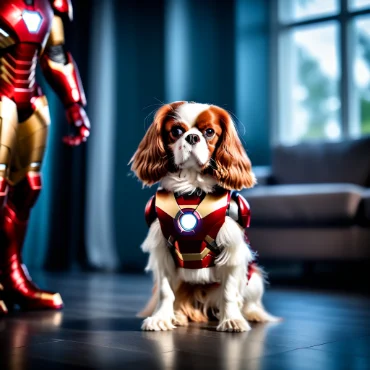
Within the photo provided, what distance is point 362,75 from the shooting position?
4512 millimetres

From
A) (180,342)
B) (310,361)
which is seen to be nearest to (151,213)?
(180,342)

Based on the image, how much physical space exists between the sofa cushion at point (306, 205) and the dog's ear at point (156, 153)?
5.18 feet

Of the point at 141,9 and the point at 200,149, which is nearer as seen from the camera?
the point at 200,149

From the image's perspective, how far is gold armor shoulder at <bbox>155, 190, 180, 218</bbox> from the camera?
166 cm

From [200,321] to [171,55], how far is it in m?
2.93

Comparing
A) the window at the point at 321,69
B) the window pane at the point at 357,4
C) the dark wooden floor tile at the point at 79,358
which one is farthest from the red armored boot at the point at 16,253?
the window pane at the point at 357,4

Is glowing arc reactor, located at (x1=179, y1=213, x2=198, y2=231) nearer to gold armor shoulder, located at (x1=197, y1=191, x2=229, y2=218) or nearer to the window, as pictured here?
gold armor shoulder, located at (x1=197, y1=191, x2=229, y2=218)

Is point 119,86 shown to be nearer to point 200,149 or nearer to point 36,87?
point 36,87

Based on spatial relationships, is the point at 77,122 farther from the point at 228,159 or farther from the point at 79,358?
the point at 79,358

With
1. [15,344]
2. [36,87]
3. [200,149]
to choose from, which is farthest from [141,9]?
[15,344]

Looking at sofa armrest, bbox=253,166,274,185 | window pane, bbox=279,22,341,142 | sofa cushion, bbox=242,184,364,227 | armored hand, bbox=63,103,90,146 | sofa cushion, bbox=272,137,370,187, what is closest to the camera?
armored hand, bbox=63,103,90,146

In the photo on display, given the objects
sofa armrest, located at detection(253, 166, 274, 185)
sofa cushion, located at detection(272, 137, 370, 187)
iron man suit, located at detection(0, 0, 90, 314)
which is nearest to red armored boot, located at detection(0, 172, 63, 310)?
iron man suit, located at detection(0, 0, 90, 314)

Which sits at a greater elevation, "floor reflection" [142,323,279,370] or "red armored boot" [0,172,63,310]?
"red armored boot" [0,172,63,310]

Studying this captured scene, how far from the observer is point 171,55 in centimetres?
442
